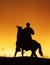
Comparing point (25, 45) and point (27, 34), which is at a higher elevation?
point (27, 34)

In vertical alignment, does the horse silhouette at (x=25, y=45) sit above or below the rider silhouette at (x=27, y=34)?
below

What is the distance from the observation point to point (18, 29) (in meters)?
21.2

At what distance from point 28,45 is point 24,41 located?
379 millimetres

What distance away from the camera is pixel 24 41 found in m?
21.2

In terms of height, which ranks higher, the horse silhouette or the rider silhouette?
the rider silhouette
